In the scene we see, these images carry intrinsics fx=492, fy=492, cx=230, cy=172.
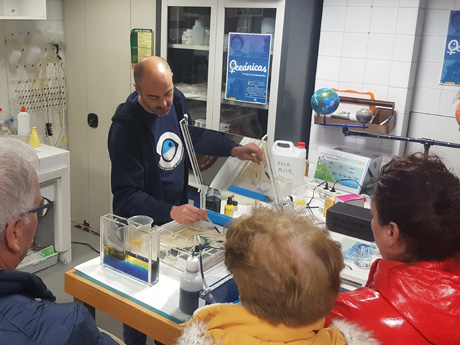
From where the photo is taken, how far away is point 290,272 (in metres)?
0.95

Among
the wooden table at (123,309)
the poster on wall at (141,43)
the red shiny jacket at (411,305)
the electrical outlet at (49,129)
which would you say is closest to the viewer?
the red shiny jacket at (411,305)

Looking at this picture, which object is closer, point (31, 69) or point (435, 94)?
point (435, 94)

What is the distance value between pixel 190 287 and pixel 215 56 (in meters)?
2.01

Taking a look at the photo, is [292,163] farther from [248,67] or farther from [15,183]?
[15,183]

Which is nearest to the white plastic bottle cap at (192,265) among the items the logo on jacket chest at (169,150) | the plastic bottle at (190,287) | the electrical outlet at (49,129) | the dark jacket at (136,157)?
the plastic bottle at (190,287)

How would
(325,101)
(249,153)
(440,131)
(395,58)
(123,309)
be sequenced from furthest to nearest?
1. (440,131)
2. (395,58)
3. (325,101)
4. (249,153)
5. (123,309)

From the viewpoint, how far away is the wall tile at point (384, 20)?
2.88m

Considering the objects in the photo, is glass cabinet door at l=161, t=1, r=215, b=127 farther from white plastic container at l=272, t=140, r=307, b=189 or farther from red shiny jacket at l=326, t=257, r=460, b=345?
red shiny jacket at l=326, t=257, r=460, b=345

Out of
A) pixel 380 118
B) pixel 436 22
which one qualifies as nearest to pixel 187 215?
pixel 380 118

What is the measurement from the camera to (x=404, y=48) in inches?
114

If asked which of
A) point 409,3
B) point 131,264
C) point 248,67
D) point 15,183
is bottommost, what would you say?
point 131,264

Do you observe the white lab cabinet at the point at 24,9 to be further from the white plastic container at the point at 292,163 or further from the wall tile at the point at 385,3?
the wall tile at the point at 385,3

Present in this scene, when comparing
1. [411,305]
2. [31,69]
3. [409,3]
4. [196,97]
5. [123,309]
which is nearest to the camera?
[411,305]

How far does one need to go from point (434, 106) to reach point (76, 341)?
2628 millimetres
